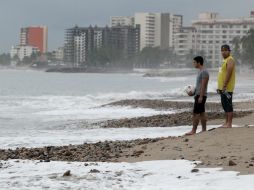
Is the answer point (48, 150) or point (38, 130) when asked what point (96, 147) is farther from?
point (38, 130)

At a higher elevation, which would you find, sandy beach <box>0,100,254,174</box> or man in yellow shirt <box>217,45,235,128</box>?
man in yellow shirt <box>217,45,235,128</box>

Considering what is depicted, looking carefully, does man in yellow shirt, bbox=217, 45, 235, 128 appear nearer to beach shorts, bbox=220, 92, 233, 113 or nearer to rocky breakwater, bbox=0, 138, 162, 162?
beach shorts, bbox=220, 92, 233, 113

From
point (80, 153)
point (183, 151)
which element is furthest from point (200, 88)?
point (80, 153)

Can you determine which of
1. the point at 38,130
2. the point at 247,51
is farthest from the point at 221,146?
the point at 247,51

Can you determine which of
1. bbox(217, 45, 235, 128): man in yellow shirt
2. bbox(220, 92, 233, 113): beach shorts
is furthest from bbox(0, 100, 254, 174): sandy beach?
bbox(217, 45, 235, 128): man in yellow shirt

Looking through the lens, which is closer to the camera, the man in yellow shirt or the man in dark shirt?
the man in yellow shirt

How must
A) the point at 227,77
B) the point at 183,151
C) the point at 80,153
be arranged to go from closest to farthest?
the point at 183,151 < the point at 80,153 < the point at 227,77

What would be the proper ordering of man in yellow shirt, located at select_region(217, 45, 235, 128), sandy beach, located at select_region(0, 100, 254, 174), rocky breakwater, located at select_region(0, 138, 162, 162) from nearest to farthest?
1. sandy beach, located at select_region(0, 100, 254, 174)
2. rocky breakwater, located at select_region(0, 138, 162, 162)
3. man in yellow shirt, located at select_region(217, 45, 235, 128)

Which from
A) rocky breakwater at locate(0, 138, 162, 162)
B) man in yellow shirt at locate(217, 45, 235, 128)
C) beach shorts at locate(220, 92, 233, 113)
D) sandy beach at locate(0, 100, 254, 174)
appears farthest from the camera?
beach shorts at locate(220, 92, 233, 113)

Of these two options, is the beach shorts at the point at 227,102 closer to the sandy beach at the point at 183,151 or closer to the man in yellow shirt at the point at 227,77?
the man in yellow shirt at the point at 227,77

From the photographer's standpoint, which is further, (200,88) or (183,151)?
(200,88)

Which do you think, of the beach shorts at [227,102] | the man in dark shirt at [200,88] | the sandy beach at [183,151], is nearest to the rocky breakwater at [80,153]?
the sandy beach at [183,151]

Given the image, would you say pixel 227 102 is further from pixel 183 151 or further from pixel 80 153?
pixel 80 153

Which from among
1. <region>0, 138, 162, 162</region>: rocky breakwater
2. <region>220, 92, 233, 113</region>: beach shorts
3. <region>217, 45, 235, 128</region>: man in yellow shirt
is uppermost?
<region>217, 45, 235, 128</region>: man in yellow shirt
